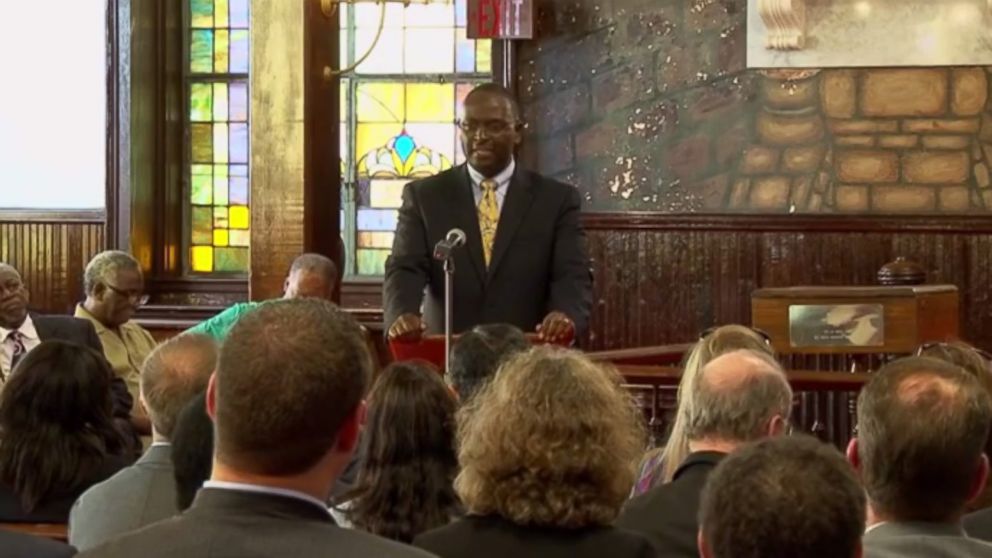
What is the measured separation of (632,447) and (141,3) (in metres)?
7.42

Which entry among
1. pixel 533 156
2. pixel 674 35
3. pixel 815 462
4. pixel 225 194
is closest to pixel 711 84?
pixel 674 35

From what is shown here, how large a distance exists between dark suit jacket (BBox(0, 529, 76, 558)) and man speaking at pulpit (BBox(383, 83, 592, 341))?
2794 mm

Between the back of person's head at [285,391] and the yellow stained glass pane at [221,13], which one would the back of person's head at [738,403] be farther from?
the yellow stained glass pane at [221,13]

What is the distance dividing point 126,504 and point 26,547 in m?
0.63

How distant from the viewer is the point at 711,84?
29.9 feet

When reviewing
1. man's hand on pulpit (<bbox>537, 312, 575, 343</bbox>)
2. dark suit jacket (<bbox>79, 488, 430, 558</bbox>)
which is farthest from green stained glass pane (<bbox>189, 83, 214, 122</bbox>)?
dark suit jacket (<bbox>79, 488, 430, 558</bbox>)

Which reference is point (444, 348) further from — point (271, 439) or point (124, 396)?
point (271, 439)

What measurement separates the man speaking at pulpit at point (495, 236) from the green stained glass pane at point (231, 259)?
14.6 ft

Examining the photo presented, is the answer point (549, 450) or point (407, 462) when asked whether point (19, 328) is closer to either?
point (407, 462)

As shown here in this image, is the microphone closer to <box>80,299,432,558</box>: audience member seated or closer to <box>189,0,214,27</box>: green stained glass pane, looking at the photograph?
<box>80,299,432,558</box>: audience member seated

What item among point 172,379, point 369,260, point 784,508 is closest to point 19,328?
point 172,379

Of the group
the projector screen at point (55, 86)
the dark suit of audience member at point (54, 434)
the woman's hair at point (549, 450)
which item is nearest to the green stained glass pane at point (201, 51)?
the projector screen at point (55, 86)

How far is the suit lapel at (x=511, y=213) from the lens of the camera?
5.58m

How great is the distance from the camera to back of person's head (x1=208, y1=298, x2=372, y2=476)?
1.90 metres
